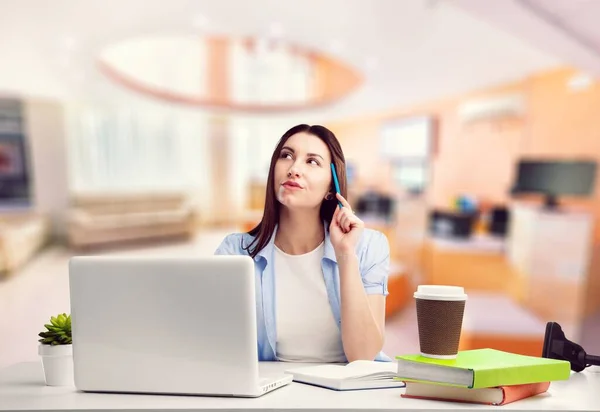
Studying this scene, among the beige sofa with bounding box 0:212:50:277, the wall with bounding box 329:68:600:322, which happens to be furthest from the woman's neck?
the beige sofa with bounding box 0:212:50:277

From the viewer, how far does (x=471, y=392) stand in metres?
0.94

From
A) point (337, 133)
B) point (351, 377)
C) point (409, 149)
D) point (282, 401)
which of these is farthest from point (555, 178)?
point (282, 401)

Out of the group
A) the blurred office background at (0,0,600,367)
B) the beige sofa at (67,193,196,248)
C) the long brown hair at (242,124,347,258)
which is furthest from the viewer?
the beige sofa at (67,193,196,248)

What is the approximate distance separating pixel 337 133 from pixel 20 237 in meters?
5.49

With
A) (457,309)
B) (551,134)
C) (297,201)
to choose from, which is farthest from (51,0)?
(551,134)

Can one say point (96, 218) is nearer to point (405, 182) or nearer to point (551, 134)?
point (405, 182)

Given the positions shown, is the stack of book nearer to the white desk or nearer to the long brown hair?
the white desk

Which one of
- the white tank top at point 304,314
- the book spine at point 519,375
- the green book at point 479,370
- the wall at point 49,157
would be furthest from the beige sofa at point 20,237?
the book spine at point 519,375

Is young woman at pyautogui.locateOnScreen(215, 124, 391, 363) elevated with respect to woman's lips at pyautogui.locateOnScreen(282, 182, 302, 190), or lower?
lower

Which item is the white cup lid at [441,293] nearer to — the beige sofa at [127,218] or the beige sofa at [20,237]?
the beige sofa at [20,237]

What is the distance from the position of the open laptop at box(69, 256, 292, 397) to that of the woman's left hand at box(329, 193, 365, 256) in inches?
16.6

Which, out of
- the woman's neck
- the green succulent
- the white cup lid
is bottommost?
the green succulent

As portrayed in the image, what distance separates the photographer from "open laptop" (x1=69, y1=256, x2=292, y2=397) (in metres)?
0.93

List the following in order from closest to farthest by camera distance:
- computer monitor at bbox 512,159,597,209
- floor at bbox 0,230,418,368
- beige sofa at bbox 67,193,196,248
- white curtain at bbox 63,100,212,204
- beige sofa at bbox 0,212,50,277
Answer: floor at bbox 0,230,418,368
computer monitor at bbox 512,159,597,209
beige sofa at bbox 0,212,50,277
beige sofa at bbox 67,193,196,248
white curtain at bbox 63,100,212,204
